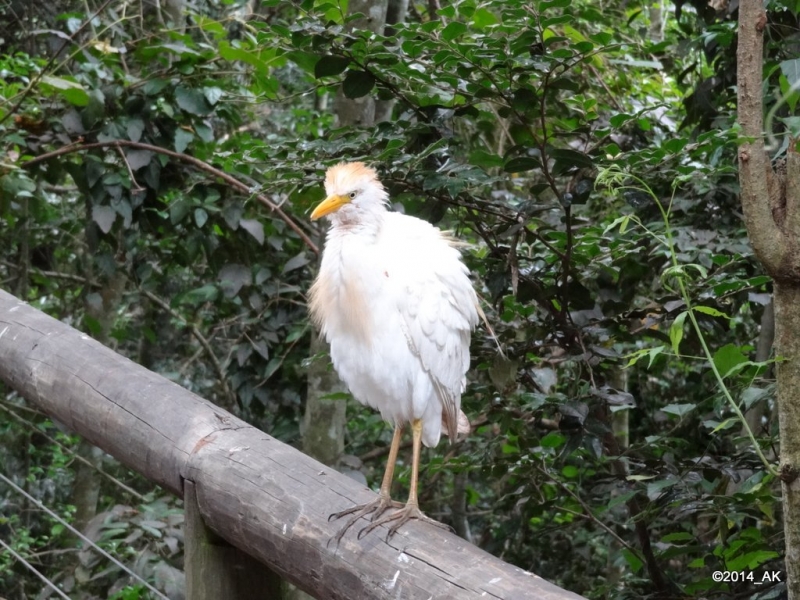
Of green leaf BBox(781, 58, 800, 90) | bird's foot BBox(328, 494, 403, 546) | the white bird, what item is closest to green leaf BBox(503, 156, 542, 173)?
the white bird

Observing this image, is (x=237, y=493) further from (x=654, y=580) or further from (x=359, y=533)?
(x=654, y=580)

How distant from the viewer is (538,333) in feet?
7.80

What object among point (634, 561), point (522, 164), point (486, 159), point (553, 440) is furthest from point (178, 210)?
point (634, 561)

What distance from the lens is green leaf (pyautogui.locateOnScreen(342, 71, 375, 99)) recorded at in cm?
219

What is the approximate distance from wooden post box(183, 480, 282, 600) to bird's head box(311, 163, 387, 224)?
0.82 m

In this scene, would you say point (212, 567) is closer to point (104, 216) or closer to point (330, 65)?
point (330, 65)

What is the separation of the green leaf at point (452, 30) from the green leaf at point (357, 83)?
0.31m

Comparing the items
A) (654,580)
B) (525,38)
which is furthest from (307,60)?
(654,580)

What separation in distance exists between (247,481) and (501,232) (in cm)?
109

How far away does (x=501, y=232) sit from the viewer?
226 centimetres

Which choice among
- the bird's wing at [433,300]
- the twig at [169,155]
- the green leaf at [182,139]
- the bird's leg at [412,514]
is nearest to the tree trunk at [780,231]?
the bird's leg at [412,514]

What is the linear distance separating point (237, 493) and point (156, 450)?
0.27 metres

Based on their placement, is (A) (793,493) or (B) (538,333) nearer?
(A) (793,493)

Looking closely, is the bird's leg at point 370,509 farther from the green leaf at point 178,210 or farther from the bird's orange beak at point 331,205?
the green leaf at point 178,210
